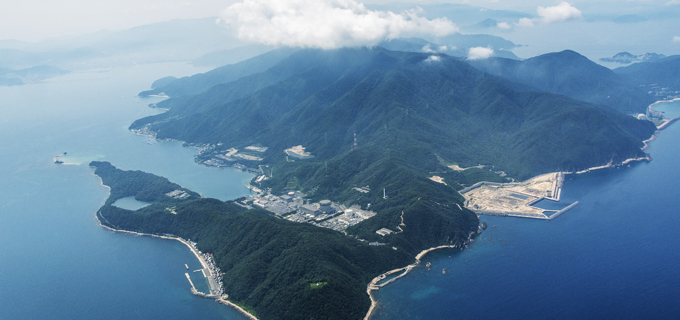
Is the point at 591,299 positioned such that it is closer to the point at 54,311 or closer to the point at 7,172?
the point at 54,311

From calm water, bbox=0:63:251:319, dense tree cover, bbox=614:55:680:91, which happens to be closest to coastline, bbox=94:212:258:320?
calm water, bbox=0:63:251:319

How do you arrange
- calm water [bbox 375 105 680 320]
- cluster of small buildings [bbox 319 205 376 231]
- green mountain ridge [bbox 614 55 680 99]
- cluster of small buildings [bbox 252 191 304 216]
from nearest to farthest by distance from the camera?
calm water [bbox 375 105 680 320] < cluster of small buildings [bbox 319 205 376 231] < cluster of small buildings [bbox 252 191 304 216] < green mountain ridge [bbox 614 55 680 99]

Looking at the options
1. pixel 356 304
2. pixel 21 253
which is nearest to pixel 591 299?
pixel 356 304

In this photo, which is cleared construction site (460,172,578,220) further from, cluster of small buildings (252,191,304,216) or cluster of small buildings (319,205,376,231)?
cluster of small buildings (252,191,304,216)

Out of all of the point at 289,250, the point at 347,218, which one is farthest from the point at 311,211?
the point at 289,250

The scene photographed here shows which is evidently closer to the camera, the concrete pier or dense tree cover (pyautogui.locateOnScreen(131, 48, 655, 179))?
the concrete pier

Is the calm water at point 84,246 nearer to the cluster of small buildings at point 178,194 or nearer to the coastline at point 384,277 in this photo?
the cluster of small buildings at point 178,194
